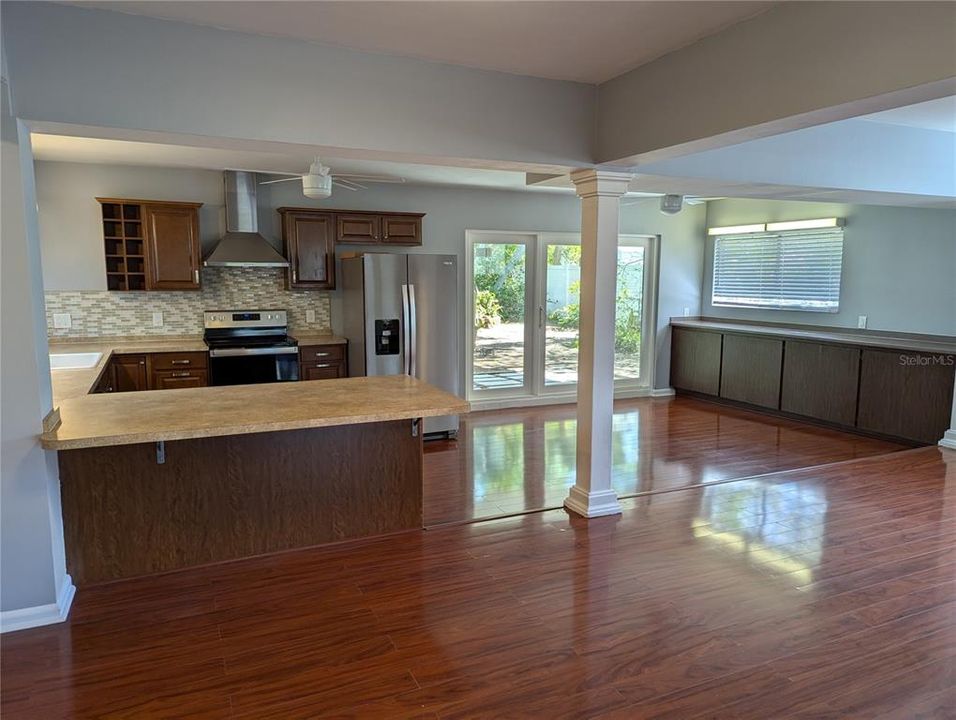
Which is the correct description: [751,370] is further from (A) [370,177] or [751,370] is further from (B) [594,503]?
(A) [370,177]

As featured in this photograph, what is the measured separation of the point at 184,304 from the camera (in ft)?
18.5

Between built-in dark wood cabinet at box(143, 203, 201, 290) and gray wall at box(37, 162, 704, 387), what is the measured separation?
9.9 inches

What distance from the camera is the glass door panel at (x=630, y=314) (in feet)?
25.1

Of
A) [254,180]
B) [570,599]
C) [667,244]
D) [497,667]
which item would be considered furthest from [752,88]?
[667,244]

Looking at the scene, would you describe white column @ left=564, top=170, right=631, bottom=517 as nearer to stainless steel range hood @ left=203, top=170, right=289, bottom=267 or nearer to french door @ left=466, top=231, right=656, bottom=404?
french door @ left=466, top=231, right=656, bottom=404

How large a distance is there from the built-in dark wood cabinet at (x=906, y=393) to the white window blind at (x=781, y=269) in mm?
1117

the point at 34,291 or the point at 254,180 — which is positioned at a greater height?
the point at 254,180

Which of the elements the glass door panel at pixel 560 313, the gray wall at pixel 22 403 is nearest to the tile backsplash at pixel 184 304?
the glass door panel at pixel 560 313

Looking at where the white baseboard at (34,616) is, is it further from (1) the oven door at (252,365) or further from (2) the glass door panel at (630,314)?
(2) the glass door panel at (630,314)

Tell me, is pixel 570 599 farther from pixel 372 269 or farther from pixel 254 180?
pixel 254 180

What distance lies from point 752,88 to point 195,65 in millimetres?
2355

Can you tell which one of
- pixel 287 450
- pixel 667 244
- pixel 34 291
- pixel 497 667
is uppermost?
pixel 667 244

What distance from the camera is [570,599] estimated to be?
2.85 meters

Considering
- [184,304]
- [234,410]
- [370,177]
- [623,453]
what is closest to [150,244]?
[184,304]
